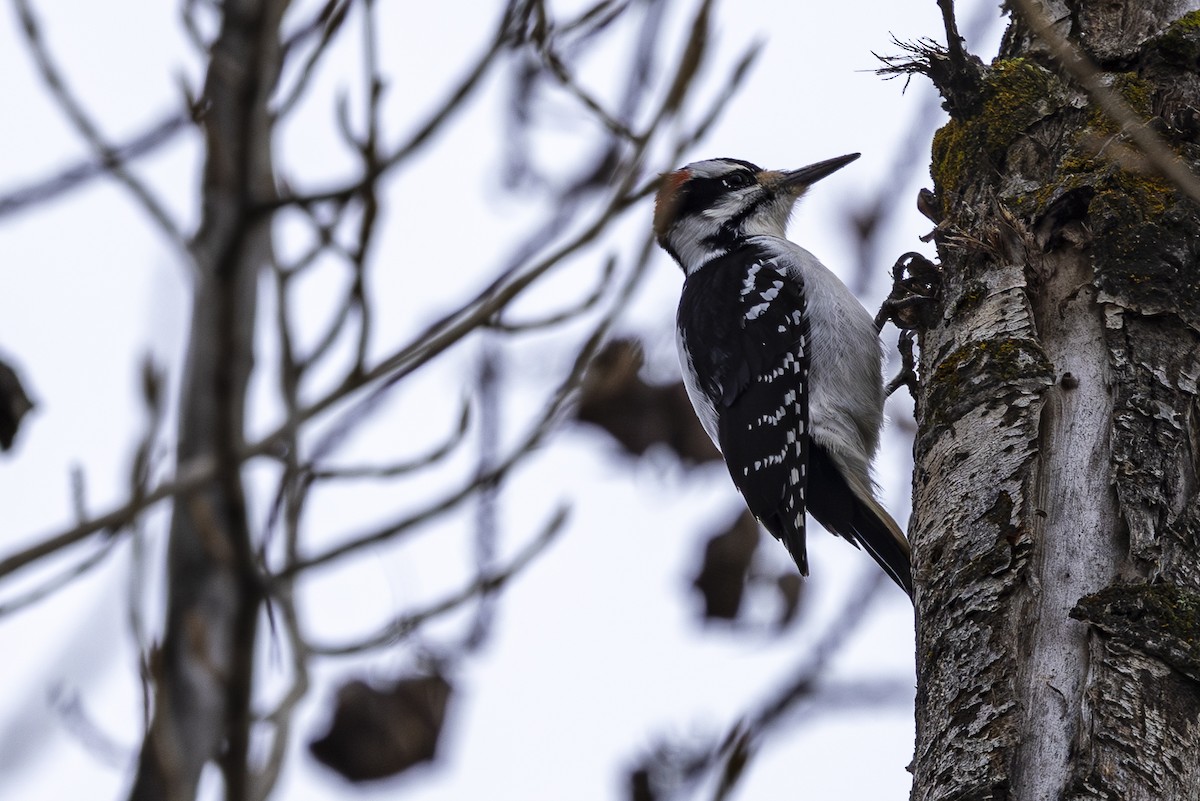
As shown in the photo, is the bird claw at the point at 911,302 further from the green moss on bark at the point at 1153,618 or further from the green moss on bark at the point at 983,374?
the green moss on bark at the point at 1153,618

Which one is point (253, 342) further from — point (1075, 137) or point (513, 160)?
point (1075, 137)

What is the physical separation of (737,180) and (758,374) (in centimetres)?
120

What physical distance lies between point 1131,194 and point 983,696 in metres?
1.23

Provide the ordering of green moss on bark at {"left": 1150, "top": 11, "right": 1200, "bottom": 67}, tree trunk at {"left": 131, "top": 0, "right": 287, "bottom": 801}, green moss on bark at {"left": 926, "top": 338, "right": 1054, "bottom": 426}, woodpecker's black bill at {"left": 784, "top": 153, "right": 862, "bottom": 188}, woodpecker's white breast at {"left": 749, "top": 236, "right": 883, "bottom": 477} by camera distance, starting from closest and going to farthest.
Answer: tree trunk at {"left": 131, "top": 0, "right": 287, "bottom": 801} < green moss on bark at {"left": 926, "top": 338, "right": 1054, "bottom": 426} < green moss on bark at {"left": 1150, "top": 11, "right": 1200, "bottom": 67} < woodpecker's white breast at {"left": 749, "top": 236, "right": 883, "bottom": 477} < woodpecker's black bill at {"left": 784, "top": 153, "right": 862, "bottom": 188}

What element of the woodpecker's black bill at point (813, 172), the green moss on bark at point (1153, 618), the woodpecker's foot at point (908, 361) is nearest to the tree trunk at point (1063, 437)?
the green moss on bark at point (1153, 618)

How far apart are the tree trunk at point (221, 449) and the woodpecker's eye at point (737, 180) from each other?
12.8ft

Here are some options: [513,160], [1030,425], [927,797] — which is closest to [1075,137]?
[1030,425]

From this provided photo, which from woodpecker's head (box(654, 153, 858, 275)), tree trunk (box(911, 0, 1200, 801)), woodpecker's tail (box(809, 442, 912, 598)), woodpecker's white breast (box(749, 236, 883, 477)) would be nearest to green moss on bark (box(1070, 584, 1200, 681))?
tree trunk (box(911, 0, 1200, 801))

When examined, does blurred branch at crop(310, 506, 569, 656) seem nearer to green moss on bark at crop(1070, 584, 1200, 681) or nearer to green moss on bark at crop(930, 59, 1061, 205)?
green moss on bark at crop(1070, 584, 1200, 681)

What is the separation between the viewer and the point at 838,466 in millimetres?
4363

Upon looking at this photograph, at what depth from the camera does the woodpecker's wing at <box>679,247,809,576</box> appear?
14.1 ft

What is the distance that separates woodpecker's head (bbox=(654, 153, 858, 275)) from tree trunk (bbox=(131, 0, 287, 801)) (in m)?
3.67

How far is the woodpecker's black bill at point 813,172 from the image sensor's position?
5234 mm

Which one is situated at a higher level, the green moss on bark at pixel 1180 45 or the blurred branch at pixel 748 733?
the green moss on bark at pixel 1180 45
